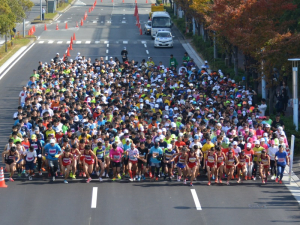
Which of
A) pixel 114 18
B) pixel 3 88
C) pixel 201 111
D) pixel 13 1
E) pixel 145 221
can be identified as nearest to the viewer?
pixel 145 221

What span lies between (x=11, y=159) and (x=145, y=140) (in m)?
4.48

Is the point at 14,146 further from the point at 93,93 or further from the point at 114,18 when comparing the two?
the point at 114,18

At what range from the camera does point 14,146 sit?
1870 centimetres

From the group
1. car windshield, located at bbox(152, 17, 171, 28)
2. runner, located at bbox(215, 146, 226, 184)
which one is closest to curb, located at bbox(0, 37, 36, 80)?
car windshield, located at bbox(152, 17, 171, 28)

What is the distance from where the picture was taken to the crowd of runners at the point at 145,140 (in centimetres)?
1870

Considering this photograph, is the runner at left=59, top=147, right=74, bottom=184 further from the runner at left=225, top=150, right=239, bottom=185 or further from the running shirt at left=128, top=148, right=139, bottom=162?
the runner at left=225, top=150, right=239, bottom=185

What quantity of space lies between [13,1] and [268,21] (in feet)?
84.6

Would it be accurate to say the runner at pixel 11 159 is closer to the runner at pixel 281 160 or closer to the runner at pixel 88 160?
the runner at pixel 88 160

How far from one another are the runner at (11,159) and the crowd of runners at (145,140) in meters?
0.03

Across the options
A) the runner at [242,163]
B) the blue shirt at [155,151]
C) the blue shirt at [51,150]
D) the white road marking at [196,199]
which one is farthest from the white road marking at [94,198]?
the runner at [242,163]

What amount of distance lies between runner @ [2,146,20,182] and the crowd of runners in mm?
33

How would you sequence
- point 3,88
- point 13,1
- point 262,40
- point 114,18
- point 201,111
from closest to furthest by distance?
point 201,111 < point 262,40 < point 3,88 < point 13,1 < point 114,18

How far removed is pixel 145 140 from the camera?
63.7ft

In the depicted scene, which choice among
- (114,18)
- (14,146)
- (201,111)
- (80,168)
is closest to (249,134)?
(201,111)
